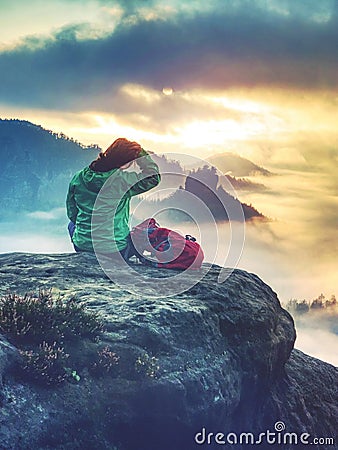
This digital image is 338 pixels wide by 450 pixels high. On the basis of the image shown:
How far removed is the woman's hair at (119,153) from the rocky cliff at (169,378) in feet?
7.20

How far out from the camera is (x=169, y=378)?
27.3ft

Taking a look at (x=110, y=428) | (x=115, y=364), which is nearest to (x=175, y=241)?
(x=115, y=364)

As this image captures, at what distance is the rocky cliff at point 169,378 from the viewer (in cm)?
729

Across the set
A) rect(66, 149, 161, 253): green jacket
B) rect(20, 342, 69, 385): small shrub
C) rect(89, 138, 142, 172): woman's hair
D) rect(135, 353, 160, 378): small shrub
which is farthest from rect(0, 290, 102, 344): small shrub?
rect(89, 138, 142, 172): woman's hair

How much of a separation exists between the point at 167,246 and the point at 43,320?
11.8 feet

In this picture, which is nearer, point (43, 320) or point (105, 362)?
point (105, 362)

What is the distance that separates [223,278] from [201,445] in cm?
343

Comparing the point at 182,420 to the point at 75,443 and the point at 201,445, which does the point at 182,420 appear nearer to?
the point at 201,445

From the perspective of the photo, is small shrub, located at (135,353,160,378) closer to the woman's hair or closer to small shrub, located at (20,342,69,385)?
small shrub, located at (20,342,69,385)

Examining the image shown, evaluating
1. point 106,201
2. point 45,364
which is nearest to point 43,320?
point 45,364

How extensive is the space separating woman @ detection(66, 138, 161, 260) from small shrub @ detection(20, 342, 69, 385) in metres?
3.84

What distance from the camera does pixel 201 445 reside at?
881 cm

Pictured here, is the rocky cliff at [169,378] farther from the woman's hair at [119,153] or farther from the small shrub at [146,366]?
the woman's hair at [119,153]

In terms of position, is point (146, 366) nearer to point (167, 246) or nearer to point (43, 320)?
point (43, 320)
